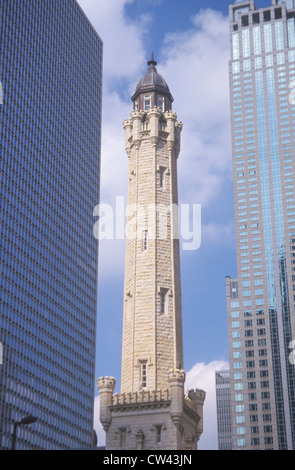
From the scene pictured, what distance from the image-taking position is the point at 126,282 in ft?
247

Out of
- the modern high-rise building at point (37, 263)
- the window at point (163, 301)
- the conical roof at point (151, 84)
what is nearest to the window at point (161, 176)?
the conical roof at point (151, 84)

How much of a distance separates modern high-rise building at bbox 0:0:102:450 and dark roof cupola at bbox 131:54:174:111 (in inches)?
3220

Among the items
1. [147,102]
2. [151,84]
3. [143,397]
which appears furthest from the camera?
[151,84]

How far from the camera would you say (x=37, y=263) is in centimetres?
17500

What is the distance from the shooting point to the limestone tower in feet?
216

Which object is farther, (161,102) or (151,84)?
(151,84)

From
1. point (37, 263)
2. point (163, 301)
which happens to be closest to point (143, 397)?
point (163, 301)

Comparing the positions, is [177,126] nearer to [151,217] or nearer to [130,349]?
[151,217]

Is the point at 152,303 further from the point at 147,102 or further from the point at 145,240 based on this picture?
the point at 147,102

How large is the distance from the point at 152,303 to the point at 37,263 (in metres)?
107

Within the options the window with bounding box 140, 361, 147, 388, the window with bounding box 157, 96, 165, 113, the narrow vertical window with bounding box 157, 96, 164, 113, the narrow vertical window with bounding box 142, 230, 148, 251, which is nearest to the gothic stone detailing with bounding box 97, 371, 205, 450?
the window with bounding box 140, 361, 147, 388

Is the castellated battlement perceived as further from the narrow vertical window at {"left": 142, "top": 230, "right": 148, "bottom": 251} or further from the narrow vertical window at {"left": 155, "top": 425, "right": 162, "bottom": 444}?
the narrow vertical window at {"left": 142, "top": 230, "right": 148, "bottom": 251}
